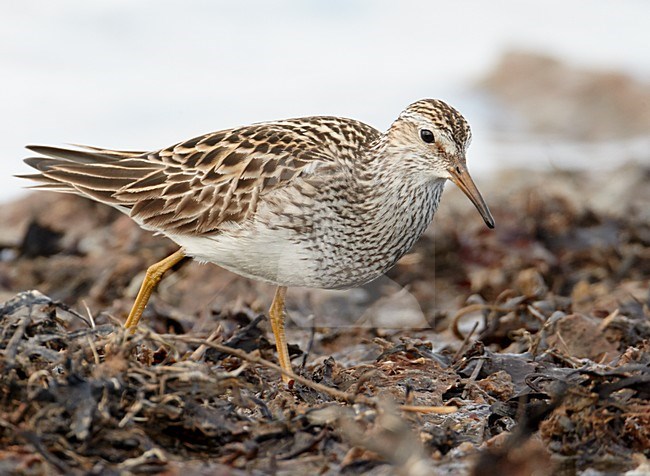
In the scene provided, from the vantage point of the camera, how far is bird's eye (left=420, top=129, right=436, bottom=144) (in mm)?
5217

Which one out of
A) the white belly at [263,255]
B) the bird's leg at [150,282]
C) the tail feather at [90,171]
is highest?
the tail feather at [90,171]

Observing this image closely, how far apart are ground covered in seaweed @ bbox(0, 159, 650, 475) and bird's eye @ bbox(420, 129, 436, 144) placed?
1.06 m

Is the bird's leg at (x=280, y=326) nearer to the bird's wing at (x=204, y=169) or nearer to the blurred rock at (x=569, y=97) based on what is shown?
the bird's wing at (x=204, y=169)

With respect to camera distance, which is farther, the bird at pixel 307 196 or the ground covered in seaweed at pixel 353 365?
the bird at pixel 307 196

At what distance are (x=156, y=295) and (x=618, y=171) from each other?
6173mm

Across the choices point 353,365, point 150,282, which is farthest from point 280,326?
point 150,282

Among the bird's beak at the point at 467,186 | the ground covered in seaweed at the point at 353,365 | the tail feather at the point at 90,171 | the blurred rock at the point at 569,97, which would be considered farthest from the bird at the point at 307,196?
the blurred rock at the point at 569,97

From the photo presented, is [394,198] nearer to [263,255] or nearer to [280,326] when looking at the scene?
[263,255]

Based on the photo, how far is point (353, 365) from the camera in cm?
538

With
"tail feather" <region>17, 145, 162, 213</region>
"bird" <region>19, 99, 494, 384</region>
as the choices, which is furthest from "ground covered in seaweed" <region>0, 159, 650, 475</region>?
"tail feather" <region>17, 145, 162, 213</region>

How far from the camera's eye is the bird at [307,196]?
506 centimetres

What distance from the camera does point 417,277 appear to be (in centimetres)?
795

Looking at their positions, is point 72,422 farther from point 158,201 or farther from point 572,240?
point 572,240

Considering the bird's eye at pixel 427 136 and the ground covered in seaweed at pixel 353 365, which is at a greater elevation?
the bird's eye at pixel 427 136
